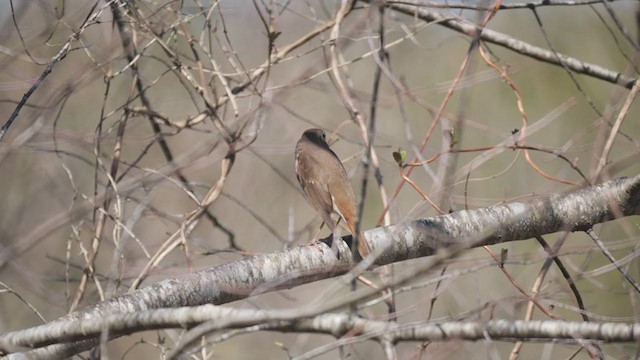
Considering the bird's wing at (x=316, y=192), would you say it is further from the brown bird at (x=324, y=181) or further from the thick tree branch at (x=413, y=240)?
the thick tree branch at (x=413, y=240)

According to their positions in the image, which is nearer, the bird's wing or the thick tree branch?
the thick tree branch

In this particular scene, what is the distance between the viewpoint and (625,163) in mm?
1867

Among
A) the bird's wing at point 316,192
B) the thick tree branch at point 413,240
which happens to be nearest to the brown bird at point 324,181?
the bird's wing at point 316,192

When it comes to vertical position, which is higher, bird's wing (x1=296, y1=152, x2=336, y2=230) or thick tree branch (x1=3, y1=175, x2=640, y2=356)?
bird's wing (x1=296, y1=152, x2=336, y2=230)

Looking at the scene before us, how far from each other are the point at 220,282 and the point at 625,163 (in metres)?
1.53

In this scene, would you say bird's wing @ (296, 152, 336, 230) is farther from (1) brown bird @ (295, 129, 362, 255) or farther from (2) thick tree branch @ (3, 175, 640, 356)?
(2) thick tree branch @ (3, 175, 640, 356)

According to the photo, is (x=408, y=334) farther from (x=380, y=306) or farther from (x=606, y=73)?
(x=380, y=306)

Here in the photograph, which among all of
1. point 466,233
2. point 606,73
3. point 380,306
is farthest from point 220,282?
point 380,306

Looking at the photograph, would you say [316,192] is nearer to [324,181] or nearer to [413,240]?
[324,181]

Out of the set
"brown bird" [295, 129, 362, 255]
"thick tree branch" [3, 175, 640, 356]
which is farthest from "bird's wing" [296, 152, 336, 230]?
"thick tree branch" [3, 175, 640, 356]

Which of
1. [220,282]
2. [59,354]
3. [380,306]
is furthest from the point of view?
[380,306]

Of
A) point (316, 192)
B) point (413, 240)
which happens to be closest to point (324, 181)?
point (316, 192)

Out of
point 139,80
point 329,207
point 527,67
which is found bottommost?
point 329,207

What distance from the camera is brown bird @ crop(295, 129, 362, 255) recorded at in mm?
4312
